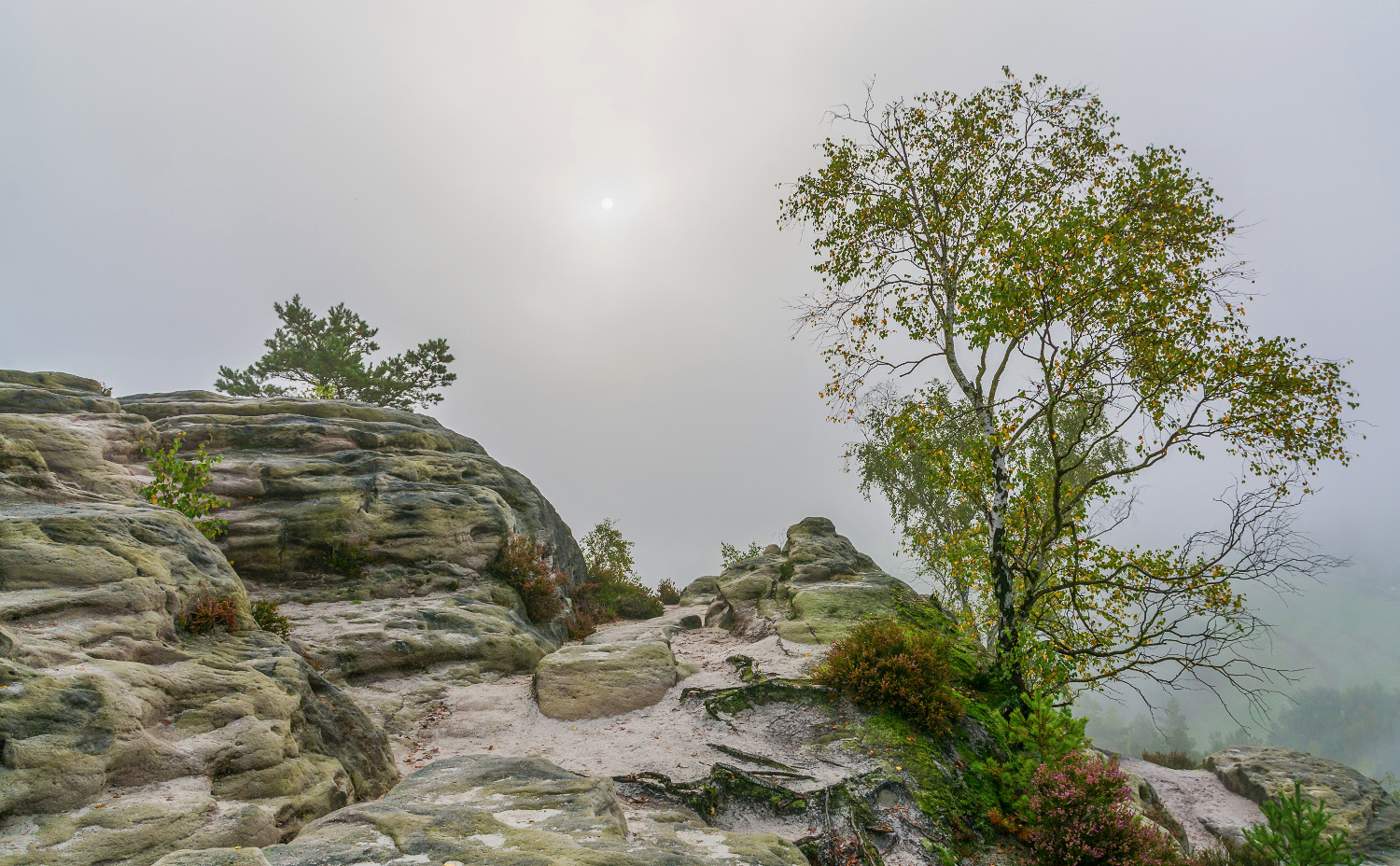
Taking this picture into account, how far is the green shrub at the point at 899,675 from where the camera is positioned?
11.0 meters

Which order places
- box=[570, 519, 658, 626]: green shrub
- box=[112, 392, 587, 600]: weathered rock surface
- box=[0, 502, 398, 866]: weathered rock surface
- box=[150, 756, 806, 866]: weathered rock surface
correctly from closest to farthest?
box=[150, 756, 806, 866]: weathered rock surface → box=[0, 502, 398, 866]: weathered rock surface → box=[112, 392, 587, 600]: weathered rock surface → box=[570, 519, 658, 626]: green shrub

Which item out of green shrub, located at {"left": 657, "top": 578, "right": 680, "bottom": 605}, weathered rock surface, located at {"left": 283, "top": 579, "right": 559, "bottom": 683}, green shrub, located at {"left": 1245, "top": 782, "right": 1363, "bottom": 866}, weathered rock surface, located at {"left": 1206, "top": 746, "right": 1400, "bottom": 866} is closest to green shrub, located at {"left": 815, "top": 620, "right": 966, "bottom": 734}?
green shrub, located at {"left": 1245, "top": 782, "right": 1363, "bottom": 866}

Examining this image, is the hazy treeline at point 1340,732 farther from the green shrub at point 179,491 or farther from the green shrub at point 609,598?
the green shrub at point 179,491

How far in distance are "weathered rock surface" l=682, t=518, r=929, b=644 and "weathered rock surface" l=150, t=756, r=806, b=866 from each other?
8.93 meters

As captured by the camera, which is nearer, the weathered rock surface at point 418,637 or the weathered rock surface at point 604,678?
the weathered rock surface at point 604,678

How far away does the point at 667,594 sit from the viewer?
3231 cm

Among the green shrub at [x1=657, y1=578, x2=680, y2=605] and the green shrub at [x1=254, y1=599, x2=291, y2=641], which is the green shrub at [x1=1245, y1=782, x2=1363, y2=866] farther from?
the green shrub at [x1=657, y1=578, x2=680, y2=605]

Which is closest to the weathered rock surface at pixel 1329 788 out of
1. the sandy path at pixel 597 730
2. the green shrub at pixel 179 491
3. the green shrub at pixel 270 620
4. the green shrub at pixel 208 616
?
the sandy path at pixel 597 730

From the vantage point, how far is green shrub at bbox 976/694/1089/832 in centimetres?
A: 881

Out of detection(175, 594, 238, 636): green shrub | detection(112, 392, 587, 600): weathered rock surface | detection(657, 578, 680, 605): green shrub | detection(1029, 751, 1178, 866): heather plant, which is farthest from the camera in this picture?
detection(657, 578, 680, 605): green shrub

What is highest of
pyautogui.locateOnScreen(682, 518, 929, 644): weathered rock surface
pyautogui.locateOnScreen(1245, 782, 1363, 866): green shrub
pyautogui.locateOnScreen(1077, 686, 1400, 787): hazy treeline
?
pyautogui.locateOnScreen(682, 518, 929, 644): weathered rock surface

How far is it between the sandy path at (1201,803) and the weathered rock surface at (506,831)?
1855 centimetres

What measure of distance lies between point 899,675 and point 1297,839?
5.43 meters

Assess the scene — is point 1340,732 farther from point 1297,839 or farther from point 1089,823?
point 1089,823
